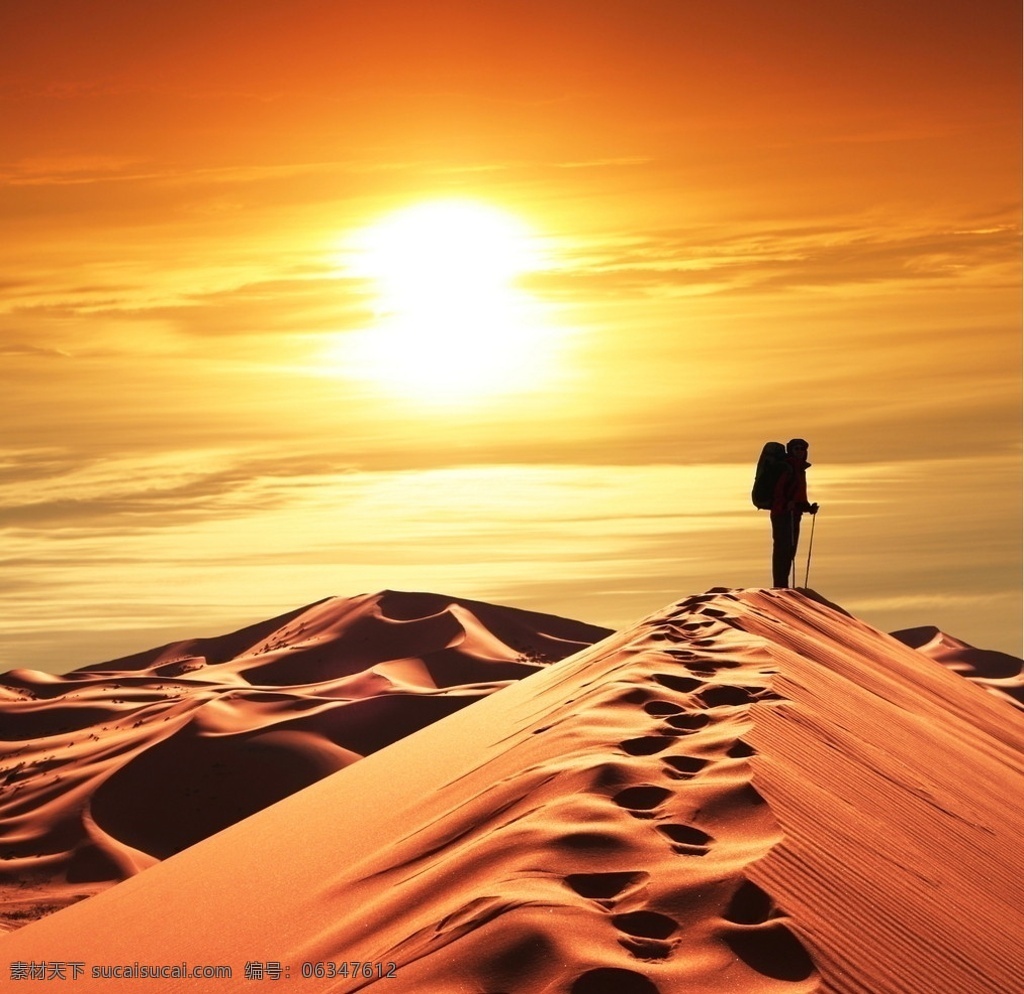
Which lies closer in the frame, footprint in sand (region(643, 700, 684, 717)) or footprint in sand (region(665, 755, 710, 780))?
footprint in sand (region(665, 755, 710, 780))

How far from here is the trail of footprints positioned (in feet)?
14.0

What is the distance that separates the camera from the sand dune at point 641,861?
4.40 metres

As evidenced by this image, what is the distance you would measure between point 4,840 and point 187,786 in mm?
2998

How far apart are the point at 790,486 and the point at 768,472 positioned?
0.24 metres

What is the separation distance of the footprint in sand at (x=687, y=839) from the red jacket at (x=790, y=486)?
8.24 m

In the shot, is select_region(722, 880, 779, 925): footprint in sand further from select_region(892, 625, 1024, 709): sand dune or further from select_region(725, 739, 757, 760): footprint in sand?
select_region(892, 625, 1024, 709): sand dune

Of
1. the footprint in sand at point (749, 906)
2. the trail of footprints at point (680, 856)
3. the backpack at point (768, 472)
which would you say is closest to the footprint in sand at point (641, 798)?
the trail of footprints at point (680, 856)

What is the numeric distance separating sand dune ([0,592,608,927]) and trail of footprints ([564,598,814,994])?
1238 centimetres

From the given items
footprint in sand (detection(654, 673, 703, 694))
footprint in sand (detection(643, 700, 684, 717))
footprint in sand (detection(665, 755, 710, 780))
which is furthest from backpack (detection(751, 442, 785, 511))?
footprint in sand (detection(665, 755, 710, 780))

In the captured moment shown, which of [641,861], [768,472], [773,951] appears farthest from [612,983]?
[768,472]

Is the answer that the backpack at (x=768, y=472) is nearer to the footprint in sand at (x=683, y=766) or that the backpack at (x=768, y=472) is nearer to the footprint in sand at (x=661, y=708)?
the footprint in sand at (x=661, y=708)

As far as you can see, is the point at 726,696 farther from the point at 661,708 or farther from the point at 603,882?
the point at 603,882

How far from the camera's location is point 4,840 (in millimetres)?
21922

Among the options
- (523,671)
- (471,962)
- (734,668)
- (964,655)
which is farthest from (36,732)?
(964,655)
